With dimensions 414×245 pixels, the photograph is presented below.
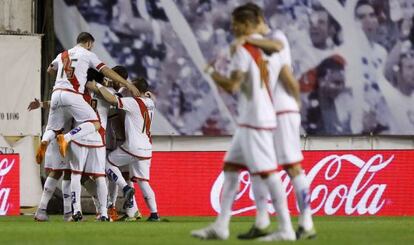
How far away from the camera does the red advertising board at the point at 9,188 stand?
773 inches

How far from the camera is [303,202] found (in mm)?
11211

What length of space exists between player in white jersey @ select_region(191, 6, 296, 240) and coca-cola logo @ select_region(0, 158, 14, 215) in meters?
9.17

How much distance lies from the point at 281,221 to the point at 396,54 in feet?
36.5

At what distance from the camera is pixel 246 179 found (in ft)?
64.2

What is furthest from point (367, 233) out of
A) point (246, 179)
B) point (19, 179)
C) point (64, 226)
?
point (19, 179)

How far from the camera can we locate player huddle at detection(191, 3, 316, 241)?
1076 cm

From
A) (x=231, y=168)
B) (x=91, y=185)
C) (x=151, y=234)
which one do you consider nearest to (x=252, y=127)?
(x=231, y=168)

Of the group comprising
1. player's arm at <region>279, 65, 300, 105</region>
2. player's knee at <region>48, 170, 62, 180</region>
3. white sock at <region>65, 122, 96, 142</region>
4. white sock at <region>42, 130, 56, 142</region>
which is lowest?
player's knee at <region>48, 170, 62, 180</region>

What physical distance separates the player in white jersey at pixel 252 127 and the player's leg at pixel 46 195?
19.4 ft

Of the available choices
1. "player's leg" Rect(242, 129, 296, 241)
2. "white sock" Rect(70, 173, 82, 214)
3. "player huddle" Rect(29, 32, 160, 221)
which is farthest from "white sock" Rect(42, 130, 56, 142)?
"player's leg" Rect(242, 129, 296, 241)

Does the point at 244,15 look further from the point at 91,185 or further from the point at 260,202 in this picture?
the point at 91,185

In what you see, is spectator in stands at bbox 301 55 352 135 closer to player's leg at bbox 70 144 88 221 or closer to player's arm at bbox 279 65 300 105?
player's leg at bbox 70 144 88 221

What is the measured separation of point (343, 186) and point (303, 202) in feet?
28.2

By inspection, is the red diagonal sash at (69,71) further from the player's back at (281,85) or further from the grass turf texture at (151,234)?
the player's back at (281,85)
